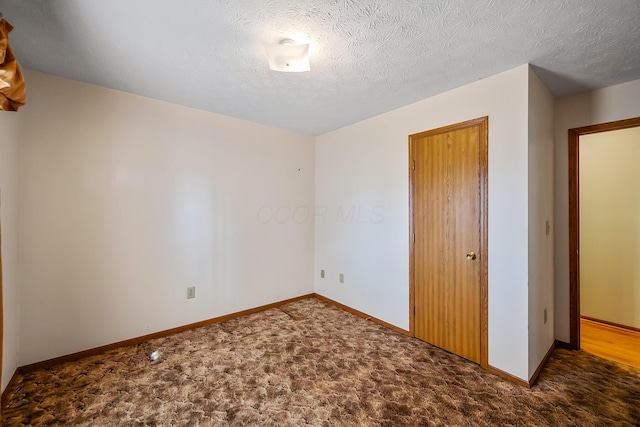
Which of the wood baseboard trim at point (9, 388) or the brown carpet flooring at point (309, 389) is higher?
the wood baseboard trim at point (9, 388)

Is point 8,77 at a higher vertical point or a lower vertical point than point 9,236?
higher

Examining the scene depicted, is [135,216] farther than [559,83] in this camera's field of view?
Yes

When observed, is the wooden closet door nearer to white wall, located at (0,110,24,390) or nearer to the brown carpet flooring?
the brown carpet flooring

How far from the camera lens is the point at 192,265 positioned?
294 cm

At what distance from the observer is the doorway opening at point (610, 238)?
2.90 metres

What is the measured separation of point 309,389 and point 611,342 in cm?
314

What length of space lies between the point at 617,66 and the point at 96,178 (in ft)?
14.6

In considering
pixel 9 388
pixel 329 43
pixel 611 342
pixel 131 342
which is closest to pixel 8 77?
pixel 329 43

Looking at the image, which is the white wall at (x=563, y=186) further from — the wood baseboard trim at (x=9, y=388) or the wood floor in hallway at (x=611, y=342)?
the wood baseboard trim at (x=9, y=388)

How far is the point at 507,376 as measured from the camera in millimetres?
2076

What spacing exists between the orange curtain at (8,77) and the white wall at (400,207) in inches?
114

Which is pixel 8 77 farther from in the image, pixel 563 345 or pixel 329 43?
pixel 563 345

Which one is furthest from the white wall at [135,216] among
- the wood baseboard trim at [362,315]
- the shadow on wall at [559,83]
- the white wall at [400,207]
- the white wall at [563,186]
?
the white wall at [563,186]

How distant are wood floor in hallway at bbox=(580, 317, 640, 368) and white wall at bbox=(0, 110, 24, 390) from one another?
4878 millimetres
